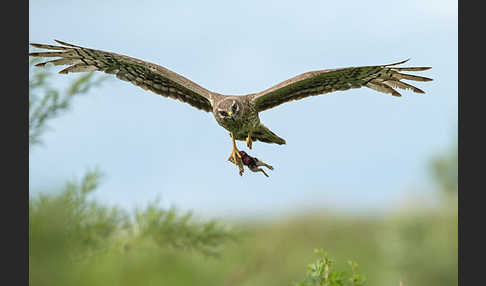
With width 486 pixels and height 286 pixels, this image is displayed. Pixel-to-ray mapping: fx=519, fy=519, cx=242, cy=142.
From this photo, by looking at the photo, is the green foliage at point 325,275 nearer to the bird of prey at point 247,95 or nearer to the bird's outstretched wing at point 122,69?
the bird of prey at point 247,95

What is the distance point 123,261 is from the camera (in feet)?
30.3

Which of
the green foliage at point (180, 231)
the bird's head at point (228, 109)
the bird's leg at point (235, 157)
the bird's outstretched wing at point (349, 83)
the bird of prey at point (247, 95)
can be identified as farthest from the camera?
the green foliage at point (180, 231)

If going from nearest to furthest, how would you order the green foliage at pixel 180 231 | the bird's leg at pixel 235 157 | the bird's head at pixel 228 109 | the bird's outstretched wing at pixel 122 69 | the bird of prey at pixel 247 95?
the bird's leg at pixel 235 157
the bird's head at pixel 228 109
the bird of prey at pixel 247 95
the bird's outstretched wing at pixel 122 69
the green foliage at pixel 180 231

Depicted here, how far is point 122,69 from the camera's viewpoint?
227 inches

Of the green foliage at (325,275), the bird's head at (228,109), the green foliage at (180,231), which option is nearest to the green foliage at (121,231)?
the green foliage at (180,231)

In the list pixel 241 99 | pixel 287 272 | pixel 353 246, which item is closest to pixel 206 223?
pixel 241 99

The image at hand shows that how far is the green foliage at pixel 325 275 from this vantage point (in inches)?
156

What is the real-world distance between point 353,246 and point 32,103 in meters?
18.2

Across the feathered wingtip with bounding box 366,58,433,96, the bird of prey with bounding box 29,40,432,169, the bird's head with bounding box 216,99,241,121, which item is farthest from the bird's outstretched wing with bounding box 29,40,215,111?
the feathered wingtip with bounding box 366,58,433,96

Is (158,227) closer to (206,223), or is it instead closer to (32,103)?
(206,223)

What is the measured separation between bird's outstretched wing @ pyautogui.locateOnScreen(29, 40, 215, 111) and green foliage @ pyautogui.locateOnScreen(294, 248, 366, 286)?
7.50ft

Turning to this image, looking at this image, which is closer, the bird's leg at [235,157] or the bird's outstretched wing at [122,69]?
the bird's leg at [235,157]

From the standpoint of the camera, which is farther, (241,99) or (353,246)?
(353,246)

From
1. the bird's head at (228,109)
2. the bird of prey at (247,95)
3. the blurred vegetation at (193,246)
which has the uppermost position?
the bird of prey at (247,95)
